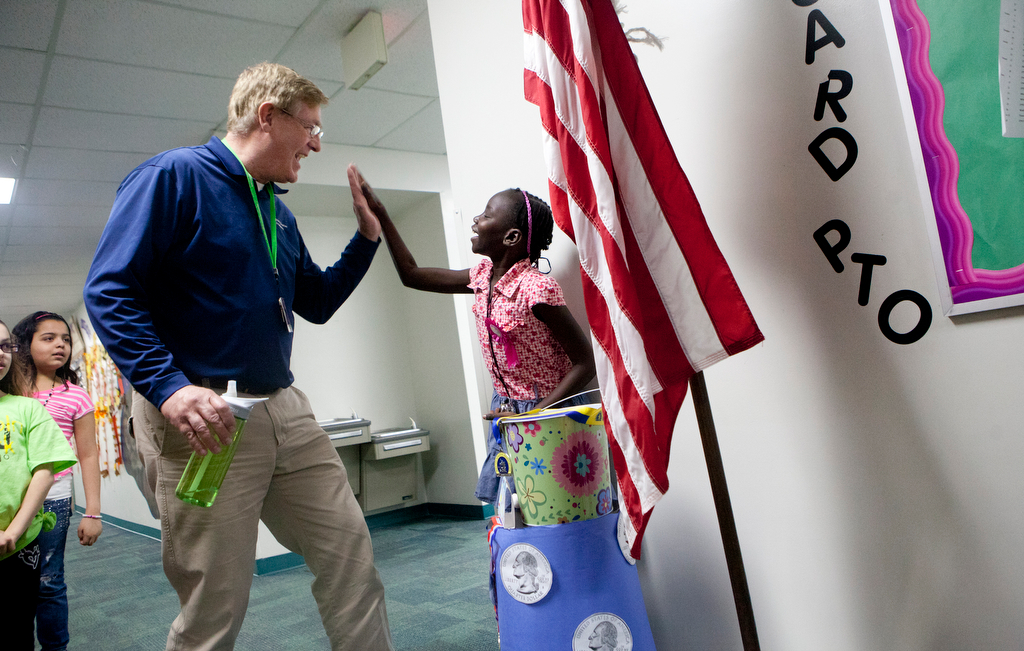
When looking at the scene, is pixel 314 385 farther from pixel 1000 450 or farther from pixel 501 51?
pixel 1000 450

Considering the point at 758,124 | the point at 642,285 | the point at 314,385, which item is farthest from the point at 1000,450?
the point at 314,385

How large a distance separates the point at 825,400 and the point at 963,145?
1.90 feet

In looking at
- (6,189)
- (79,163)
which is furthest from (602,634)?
(6,189)

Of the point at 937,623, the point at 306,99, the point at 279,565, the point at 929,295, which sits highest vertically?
the point at 306,99

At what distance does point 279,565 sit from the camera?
429 centimetres

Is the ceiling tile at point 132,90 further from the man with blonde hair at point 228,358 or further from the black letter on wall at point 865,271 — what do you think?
the black letter on wall at point 865,271

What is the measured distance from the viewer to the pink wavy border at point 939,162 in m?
1.21

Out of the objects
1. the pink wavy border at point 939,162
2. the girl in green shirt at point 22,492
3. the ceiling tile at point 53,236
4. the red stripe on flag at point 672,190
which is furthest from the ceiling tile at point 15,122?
the pink wavy border at point 939,162

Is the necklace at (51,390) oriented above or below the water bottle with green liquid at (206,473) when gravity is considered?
above

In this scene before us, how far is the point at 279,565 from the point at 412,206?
299 centimetres

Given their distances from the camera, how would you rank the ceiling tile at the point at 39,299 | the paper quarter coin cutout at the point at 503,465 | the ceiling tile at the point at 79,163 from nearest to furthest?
A: the paper quarter coin cutout at the point at 503,465, the ceiling tile at the point at 79,163, the ceiling tile at the point at 39,299

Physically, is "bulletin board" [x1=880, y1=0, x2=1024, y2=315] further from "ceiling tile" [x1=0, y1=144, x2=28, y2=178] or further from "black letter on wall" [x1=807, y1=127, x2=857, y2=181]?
"ceiling tile" [x1=0, y1=144, x2=28, y2=178]

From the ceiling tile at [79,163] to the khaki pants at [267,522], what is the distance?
13.1 ft

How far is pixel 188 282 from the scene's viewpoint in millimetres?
1454
